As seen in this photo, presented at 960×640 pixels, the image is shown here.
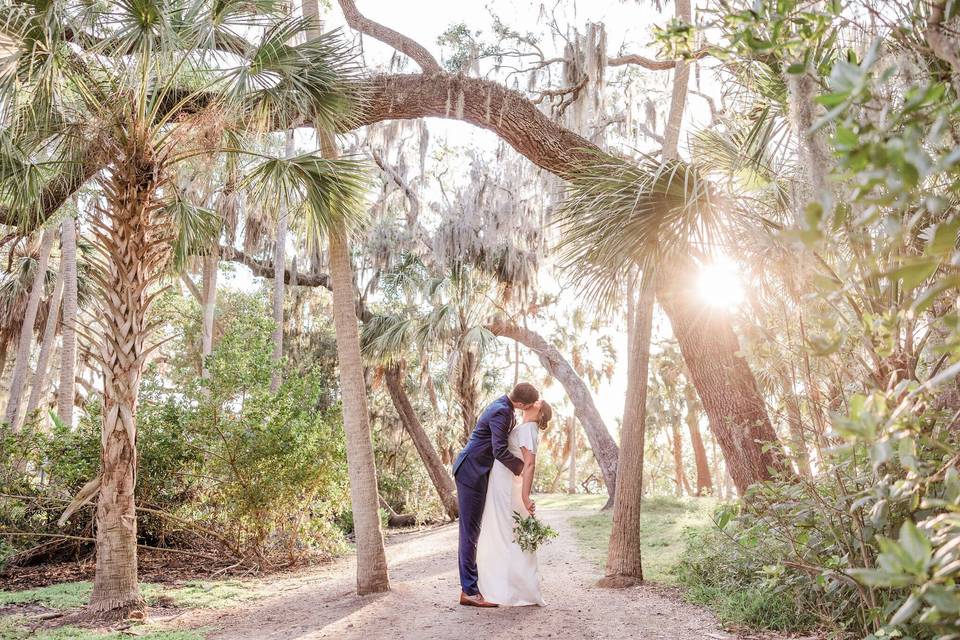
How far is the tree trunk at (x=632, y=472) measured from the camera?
6348 millimetres

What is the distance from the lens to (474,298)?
1487cm

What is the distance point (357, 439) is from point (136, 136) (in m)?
3.37

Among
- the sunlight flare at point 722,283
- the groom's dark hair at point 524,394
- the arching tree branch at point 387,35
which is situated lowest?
the groom's dark hair at point 524,394

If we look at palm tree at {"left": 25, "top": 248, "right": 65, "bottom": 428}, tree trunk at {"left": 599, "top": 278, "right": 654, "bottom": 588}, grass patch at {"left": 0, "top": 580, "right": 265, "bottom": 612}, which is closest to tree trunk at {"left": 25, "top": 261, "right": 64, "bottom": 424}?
palm tree at {"left": 25, "top": 248, "right": 65, "bottom": 428}

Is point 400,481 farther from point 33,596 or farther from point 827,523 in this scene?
point 827,523

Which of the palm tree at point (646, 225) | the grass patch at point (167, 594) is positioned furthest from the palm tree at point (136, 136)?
the palm tree at point (646, 225)

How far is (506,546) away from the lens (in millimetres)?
5602

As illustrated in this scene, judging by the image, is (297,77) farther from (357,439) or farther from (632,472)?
(632,472)

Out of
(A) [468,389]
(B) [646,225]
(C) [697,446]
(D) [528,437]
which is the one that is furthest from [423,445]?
(C) [697,446]

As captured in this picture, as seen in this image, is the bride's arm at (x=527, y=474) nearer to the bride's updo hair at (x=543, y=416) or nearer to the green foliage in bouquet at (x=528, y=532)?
the green foliage in bouquet at (x=528, y=532)

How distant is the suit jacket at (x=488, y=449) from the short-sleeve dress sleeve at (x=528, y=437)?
0.11 meters

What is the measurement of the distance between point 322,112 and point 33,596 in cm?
557

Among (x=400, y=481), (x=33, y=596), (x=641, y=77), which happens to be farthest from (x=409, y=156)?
(x=33, y=596)

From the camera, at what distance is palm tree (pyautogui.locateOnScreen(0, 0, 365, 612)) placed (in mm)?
5543
